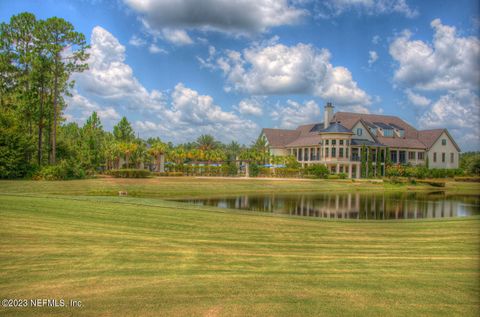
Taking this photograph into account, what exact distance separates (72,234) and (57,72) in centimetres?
3407

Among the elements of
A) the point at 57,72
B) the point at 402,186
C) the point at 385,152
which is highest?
the point at 57,72

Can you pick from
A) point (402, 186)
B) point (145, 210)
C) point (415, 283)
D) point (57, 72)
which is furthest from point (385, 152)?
point (415, 283)

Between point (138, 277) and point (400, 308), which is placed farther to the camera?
point (138, 277)

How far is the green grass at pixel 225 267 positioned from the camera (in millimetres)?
5746

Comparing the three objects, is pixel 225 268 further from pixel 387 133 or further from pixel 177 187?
pixel 387 133

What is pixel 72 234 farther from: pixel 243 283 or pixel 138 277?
pixel 243 283

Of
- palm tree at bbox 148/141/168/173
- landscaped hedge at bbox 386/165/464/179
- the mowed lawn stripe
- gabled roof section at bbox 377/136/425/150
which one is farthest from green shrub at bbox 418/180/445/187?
the mowed lawn stripe

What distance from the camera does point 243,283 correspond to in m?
6.75

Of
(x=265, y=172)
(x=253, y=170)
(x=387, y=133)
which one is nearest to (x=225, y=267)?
(x=253, y=170)

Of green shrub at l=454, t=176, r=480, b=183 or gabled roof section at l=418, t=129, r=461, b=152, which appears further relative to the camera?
gabled roof section at l=418, t=129, r=461, b=152

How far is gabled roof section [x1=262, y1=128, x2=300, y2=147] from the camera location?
76562 millimetres

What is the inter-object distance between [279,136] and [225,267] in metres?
70.9

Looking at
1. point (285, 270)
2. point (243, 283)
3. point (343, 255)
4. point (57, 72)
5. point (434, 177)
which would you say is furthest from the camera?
point (434, 177)

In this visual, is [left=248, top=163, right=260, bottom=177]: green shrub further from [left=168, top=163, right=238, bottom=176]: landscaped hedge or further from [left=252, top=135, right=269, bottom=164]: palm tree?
[left=252, top=135, right=269, bottom=164]: palm tree
